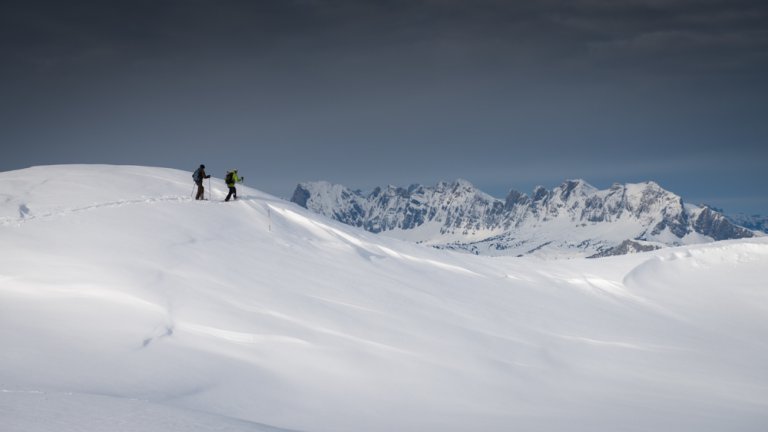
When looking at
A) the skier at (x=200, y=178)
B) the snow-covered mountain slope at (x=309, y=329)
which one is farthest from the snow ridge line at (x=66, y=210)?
the skier at (x=200, y=178)

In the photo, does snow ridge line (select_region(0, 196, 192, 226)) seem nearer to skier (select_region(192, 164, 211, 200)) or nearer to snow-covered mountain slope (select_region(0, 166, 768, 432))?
snow-covered mountain slope (select_region(0, 166, 768, 432))

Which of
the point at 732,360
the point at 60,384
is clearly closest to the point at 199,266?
the point at 60,384

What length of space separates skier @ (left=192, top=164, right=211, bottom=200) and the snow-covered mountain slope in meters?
0.83

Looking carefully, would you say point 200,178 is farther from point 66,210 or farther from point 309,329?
point 309,329

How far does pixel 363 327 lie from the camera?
1911cm

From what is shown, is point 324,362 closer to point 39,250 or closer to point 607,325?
point 39,250

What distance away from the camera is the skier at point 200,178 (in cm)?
2828

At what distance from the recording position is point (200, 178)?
28.6 metres

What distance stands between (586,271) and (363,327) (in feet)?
61.9

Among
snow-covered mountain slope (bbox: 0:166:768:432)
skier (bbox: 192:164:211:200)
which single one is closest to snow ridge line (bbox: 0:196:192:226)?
snow-covered mountain slope (bbox: 0:166:768:432)

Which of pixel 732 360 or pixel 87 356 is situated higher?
pixel 732 360

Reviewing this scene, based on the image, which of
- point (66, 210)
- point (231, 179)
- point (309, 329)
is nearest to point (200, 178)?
point (231, 179)

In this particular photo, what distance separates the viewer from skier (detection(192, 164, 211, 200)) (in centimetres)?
2828

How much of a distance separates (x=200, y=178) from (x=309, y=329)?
→ 14.0 m
